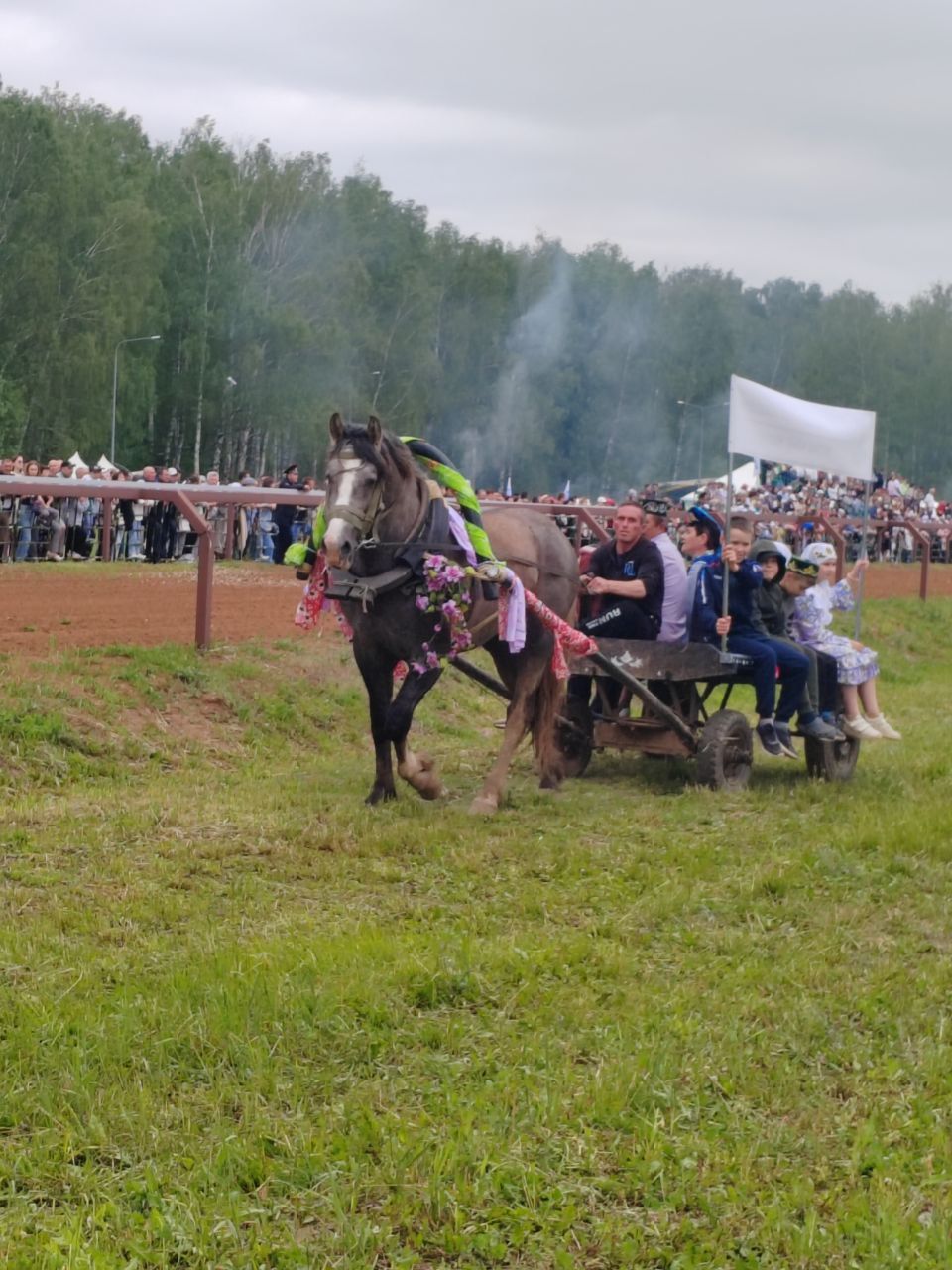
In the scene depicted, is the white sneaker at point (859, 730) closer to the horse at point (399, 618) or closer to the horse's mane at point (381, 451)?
the horse at point (399, 618)

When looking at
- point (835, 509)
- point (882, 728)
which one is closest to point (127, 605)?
point (882, 728)

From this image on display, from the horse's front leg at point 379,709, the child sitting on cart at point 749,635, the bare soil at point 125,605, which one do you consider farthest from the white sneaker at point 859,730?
the bare soil at point 125,605

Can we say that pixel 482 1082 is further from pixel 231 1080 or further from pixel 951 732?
pixel 951 732

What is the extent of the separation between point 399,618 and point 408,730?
603mm

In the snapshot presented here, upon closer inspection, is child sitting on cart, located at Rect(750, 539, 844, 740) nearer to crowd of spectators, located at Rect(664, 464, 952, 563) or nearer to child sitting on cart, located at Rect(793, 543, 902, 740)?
child sitting on cart, located at Rect(793, 543, 902, 740)

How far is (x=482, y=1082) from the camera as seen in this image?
4887mm

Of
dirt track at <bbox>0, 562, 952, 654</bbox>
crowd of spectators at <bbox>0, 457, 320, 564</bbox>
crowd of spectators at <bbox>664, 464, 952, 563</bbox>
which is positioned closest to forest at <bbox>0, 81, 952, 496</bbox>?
crowd of spectators at <bbox>664, 464, 952, 563</bbox>

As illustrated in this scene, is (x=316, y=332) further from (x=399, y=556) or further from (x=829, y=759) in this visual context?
(x=399, y=556)

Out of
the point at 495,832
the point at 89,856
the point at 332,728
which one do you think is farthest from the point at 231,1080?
the point at 332,728

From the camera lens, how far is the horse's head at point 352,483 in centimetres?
834

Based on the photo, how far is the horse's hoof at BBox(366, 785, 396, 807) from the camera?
906 centimetres

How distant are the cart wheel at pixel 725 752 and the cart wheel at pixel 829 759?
1.64ft

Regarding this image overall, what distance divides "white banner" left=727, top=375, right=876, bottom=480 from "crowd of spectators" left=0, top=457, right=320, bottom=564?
445cm

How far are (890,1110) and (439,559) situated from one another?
4.47m
